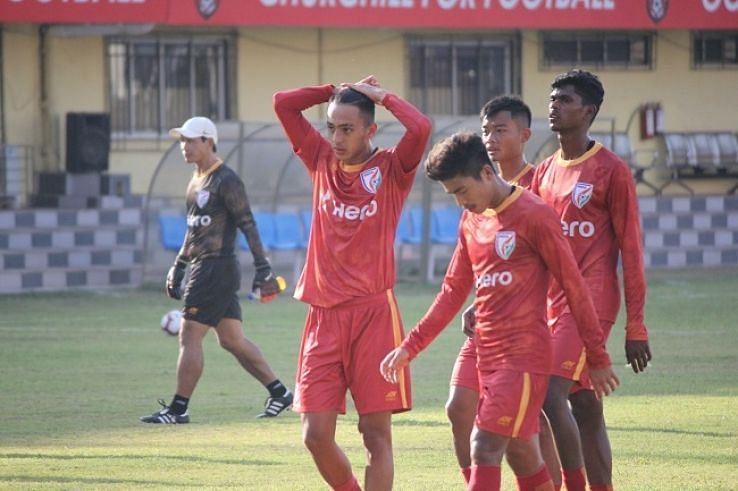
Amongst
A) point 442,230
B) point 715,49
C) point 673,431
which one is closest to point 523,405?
point 673,431

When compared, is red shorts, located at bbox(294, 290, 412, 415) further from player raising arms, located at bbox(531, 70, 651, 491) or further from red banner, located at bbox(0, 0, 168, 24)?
red banner, located at bbox(0, 0, 168, 24)

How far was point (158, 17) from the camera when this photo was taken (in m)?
22.4

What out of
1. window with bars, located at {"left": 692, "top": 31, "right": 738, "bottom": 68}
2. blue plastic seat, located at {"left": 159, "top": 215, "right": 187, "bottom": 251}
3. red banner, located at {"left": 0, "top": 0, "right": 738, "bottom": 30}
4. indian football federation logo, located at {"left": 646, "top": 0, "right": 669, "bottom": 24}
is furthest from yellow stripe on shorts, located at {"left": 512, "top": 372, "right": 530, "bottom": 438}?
window with bars, located at {"left": 692, "top": 31, "right": 738, "bottom": 68}

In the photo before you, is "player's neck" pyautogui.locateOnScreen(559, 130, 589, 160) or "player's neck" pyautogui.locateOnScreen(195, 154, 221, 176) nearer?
"player's neck" pyautogui.locateOnScreen(559, 130, 589, 160)

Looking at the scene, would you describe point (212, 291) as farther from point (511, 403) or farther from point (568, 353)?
point (511, 403)

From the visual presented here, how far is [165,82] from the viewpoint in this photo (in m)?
24.4

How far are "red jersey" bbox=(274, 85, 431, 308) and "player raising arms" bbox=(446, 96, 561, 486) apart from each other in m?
0.42

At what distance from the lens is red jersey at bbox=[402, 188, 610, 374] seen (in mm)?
6578

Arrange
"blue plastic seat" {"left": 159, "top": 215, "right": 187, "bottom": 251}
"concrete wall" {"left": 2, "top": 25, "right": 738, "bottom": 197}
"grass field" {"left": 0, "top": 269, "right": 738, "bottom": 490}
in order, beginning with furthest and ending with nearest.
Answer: "concrete wall" {"left": 2, "top": 25, "right": 738, "bottom": 197} < "blue plastic seat" {"left": 159, "top": 215, "right": 187, "bottom": 251} < "grass field" {"left": 0, "top": 269, "right": 738, "bottom": 490}

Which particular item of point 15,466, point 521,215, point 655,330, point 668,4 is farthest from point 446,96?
point 521,215

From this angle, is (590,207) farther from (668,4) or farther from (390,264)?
(668,4)

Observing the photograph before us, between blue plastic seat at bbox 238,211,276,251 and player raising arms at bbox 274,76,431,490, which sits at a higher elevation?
player raising arms at bbox 274,76,431,490

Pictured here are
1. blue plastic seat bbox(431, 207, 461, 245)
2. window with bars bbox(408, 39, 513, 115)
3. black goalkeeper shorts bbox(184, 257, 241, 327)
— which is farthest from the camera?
window with bars bbox(408, 39, 513, 115)

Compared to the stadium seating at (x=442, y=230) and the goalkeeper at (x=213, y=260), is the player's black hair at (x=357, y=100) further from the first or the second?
the stadium seating at (x=442, y=230)
